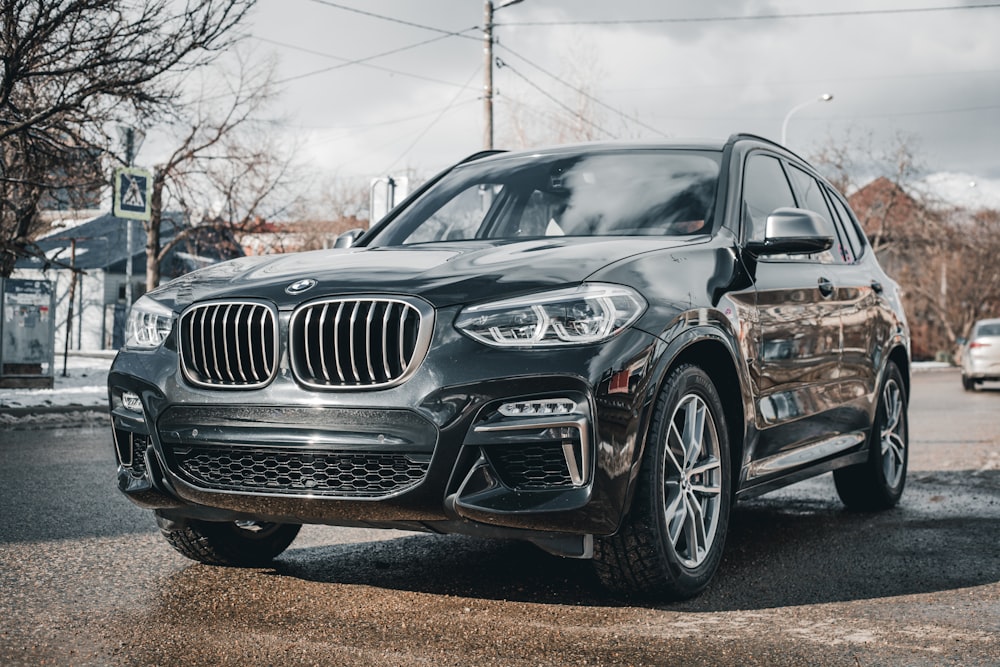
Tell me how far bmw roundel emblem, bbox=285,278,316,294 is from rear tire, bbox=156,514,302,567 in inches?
42.8

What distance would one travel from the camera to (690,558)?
425cm

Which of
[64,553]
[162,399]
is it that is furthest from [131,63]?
[162,399]

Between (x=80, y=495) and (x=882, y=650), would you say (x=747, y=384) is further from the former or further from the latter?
(x=80, y=495)

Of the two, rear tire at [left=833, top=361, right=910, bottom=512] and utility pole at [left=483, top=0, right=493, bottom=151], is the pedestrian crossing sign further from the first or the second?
rear tire at [left=833, top=361, right=910, bottom=512]

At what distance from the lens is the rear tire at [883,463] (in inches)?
253

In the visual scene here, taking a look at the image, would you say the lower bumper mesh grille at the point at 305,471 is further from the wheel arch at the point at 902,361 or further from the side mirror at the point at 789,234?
the wheel arch at the point at 902,361

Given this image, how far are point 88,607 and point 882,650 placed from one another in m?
2.60

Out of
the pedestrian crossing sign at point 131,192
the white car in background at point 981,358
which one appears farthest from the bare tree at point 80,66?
the white car in background at point 981,358

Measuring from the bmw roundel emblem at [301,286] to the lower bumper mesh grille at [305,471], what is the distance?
1.72ft

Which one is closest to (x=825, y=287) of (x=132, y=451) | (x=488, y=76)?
(x=132, y=451)

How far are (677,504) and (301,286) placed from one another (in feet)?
4.95

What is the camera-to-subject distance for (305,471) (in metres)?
3.79

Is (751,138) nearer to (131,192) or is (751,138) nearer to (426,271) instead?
(426,271)

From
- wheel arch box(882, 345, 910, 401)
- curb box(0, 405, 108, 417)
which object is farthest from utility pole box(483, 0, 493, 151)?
wheel arch box(882, 345, 910, 401)
